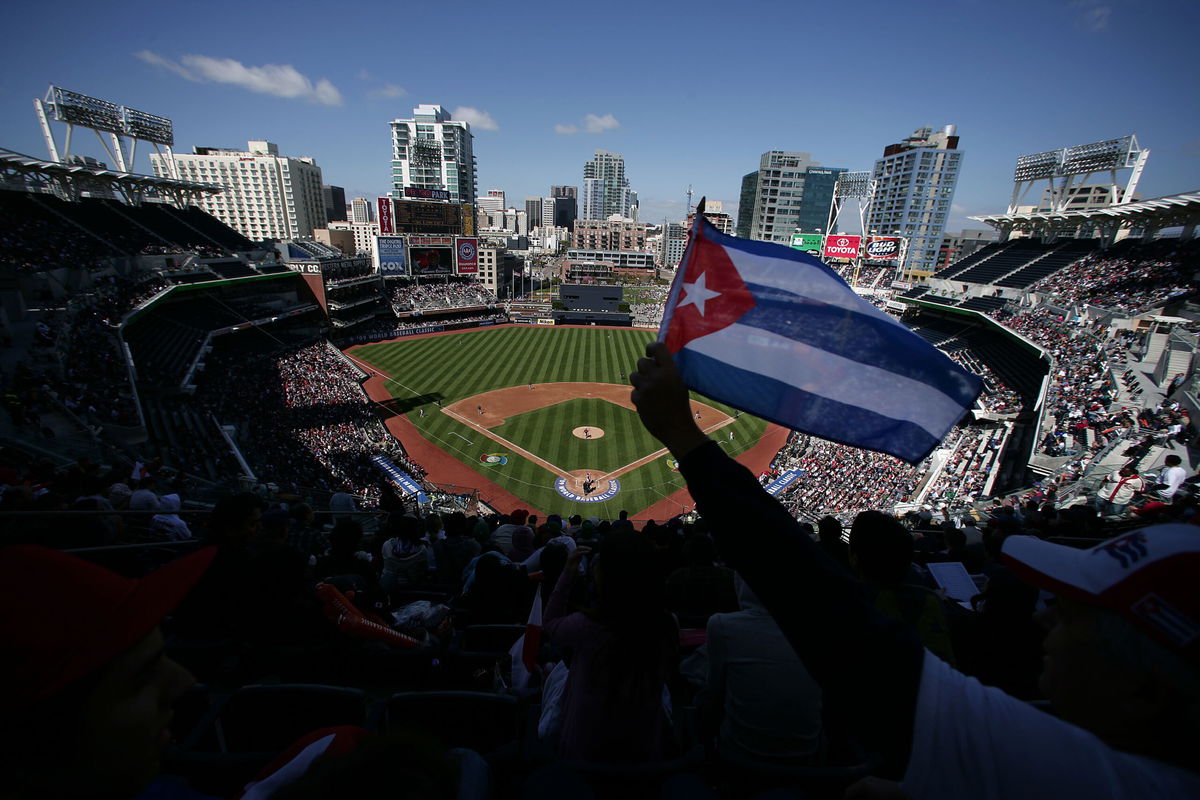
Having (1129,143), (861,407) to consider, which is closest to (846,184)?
(1129,143)

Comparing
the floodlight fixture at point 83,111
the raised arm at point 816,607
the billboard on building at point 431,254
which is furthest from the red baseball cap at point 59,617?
the billboard on building at point 431,254

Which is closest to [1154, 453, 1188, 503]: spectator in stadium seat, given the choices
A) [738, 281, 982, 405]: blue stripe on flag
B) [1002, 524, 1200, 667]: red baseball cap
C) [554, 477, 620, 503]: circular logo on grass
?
[738, 281, 982, 405]: blue stripe on flag

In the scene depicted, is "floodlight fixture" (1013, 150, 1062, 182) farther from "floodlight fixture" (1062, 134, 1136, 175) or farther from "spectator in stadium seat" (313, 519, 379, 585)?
"spectator in stadium seat" (313, 519, 379, 585)

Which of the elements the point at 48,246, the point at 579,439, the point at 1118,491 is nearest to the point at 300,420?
the point at 579,439

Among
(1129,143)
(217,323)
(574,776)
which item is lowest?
(217,323)

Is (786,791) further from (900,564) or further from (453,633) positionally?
(453,633)

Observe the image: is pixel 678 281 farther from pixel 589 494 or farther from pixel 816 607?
pixel 589 494
